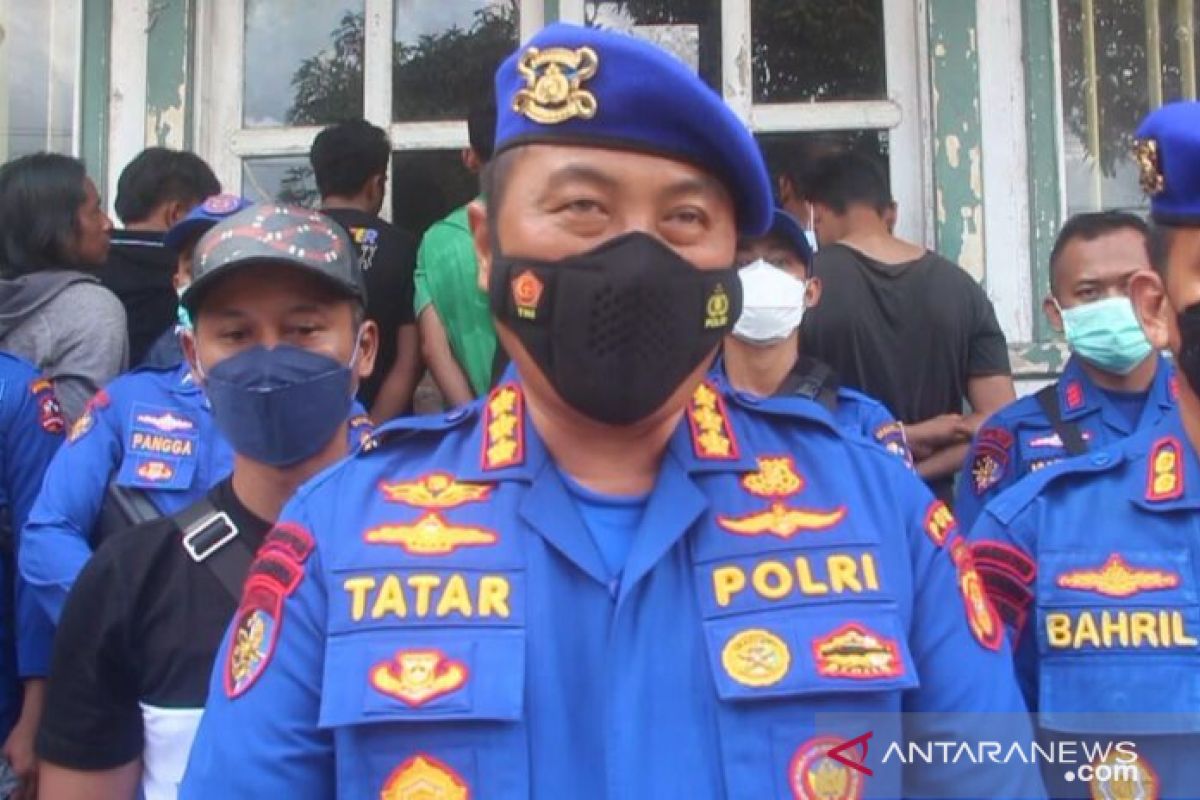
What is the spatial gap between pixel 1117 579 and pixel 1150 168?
0.63m

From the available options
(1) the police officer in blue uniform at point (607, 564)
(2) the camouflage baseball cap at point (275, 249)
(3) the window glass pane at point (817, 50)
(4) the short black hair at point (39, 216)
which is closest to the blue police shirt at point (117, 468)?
(2) the camouflage baseball cap at point (275, 249)

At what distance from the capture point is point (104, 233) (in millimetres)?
3703

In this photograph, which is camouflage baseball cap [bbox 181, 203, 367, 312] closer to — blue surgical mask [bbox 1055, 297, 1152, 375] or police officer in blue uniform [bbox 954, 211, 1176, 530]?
police officer in blue uniform [bbox 954, 211, 1176, 530]

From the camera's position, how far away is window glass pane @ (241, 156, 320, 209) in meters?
4.74

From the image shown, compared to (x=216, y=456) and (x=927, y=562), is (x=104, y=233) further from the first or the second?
(x=927, y=562)

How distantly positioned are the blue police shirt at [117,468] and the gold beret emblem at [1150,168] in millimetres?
1451

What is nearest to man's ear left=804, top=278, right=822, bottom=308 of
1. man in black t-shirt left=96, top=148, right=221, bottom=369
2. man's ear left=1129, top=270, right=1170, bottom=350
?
man's ear left=1129, top=270, right=1170, bottom=350

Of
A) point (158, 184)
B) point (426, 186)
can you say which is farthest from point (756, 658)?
point (426, 186)

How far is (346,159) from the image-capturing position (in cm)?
407

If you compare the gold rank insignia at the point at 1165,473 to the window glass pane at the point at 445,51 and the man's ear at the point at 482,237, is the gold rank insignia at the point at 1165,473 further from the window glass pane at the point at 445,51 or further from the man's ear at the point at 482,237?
the window glass pane at the point at 445,51

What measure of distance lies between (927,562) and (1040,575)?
1.90 feet

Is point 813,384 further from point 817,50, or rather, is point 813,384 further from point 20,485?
point 20,485

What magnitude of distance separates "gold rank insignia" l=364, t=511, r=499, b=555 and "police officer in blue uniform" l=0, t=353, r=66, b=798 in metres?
1.77

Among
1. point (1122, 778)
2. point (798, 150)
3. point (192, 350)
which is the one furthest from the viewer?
point (798, 150)
